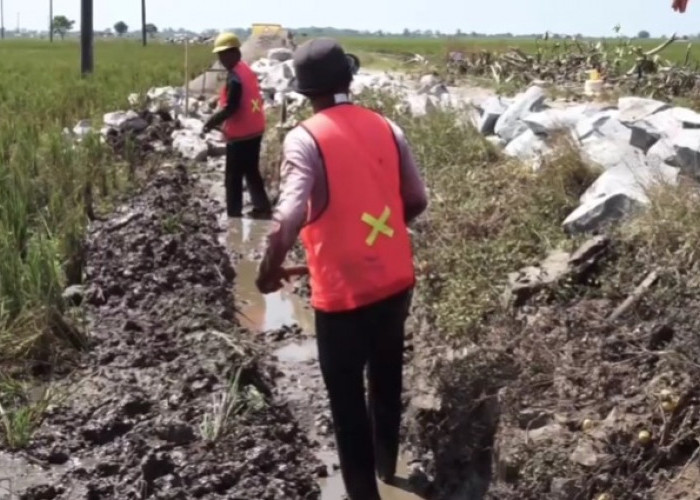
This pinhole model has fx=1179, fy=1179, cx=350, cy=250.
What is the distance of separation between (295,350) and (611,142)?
2356mm

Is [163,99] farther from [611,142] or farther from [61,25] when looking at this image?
[61,25]

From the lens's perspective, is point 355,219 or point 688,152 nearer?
point 355,219

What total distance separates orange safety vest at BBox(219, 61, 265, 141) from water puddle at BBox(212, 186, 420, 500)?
797 mm

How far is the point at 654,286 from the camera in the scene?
4.78 m

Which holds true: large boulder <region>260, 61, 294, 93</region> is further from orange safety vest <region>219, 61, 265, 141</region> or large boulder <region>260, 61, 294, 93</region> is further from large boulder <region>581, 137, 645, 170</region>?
large boulder <region>581, 137, 645, 170</region>

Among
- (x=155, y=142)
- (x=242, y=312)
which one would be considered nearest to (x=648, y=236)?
(x=242, y=312)

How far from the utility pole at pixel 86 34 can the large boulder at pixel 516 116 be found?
11.3 metres

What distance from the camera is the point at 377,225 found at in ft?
13.9

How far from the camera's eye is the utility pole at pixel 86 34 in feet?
62.4

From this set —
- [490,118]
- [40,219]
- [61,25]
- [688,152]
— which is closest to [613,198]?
[688,152]

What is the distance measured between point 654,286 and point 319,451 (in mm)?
1628

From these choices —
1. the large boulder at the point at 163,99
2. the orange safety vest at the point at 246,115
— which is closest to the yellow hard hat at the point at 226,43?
the orange safety vest at the point at 246,115

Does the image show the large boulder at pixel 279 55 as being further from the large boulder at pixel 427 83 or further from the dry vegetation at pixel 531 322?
the dry vegetation at pixel 531 322

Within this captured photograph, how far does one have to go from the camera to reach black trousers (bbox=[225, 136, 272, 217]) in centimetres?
987
